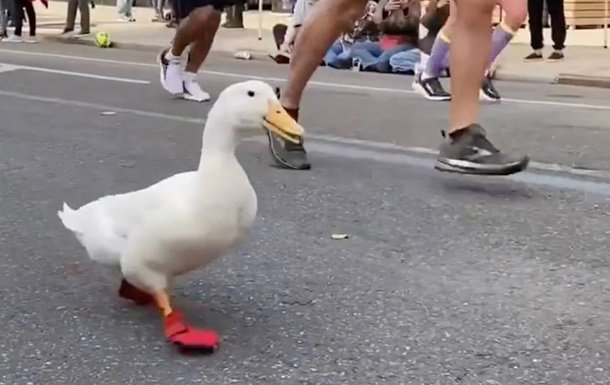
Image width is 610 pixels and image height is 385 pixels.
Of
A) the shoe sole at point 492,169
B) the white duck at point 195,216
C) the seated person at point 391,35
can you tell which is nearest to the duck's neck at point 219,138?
the white duck at point 195,216

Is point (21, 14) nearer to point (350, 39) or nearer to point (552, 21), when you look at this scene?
point (350, 39)

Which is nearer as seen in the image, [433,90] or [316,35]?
[316,35]

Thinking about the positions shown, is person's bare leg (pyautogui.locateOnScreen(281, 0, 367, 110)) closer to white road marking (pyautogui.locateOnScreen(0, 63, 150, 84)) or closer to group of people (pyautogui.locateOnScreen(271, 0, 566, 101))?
white road marking (pyautogui.locateOnScreen(0, 63, 150, 84))

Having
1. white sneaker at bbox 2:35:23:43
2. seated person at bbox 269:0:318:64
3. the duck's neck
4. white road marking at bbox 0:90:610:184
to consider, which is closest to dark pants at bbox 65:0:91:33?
white sneaker at bbox 2:35:23:43

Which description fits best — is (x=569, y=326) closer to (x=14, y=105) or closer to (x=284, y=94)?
(x=284, y=94)

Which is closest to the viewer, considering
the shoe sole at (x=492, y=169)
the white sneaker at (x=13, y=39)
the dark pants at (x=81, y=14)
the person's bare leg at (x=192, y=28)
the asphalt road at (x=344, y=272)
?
the asphalt road at (x=344, y=272)

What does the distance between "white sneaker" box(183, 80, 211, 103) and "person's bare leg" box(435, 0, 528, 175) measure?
348cm

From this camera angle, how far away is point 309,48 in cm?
512

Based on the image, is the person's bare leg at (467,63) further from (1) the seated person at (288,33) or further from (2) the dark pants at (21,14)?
(2) the dark pants at (21,14)

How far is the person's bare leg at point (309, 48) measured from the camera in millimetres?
4988

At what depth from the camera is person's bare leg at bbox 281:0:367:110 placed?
5.04 metres

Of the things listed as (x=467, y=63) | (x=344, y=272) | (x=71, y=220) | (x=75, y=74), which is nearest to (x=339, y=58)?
(x=75, y=74)

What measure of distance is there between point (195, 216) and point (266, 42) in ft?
41.9

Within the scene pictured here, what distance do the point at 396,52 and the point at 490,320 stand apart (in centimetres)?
877
